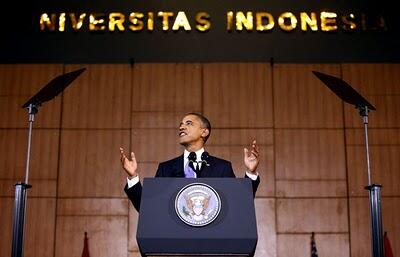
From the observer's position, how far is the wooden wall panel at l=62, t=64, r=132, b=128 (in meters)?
7.49

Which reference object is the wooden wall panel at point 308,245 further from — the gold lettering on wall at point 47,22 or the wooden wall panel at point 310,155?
the gold lettering on wall at point 47,22

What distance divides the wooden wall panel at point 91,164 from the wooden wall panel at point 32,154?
13 centimetres

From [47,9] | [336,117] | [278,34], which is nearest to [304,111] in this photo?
[336,117]

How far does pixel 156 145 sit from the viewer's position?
24.3ft

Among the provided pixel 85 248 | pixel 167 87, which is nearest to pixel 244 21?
pixel 167 87

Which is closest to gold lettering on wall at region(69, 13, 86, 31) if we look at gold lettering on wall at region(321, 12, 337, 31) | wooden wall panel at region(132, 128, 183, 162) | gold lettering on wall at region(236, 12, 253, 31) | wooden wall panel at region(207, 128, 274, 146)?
wooden wall panel at region(132, 128, 183, 162)

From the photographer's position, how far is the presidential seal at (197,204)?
2230mm

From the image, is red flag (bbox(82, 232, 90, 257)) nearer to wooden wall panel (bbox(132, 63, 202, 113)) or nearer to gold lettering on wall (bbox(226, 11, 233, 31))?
wooden wall panel (bbox(132, 63, 202, 113))

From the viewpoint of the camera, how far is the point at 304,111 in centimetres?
751

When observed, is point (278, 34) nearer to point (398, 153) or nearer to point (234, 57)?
point (234, 57)

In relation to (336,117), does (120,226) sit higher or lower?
lower

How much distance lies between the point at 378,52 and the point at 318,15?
0.93 meters

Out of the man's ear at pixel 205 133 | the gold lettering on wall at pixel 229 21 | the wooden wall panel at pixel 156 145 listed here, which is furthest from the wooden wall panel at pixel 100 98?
A: the man's ear at pixel 205 133

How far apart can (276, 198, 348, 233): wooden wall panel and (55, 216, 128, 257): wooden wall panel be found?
76.4 inches
